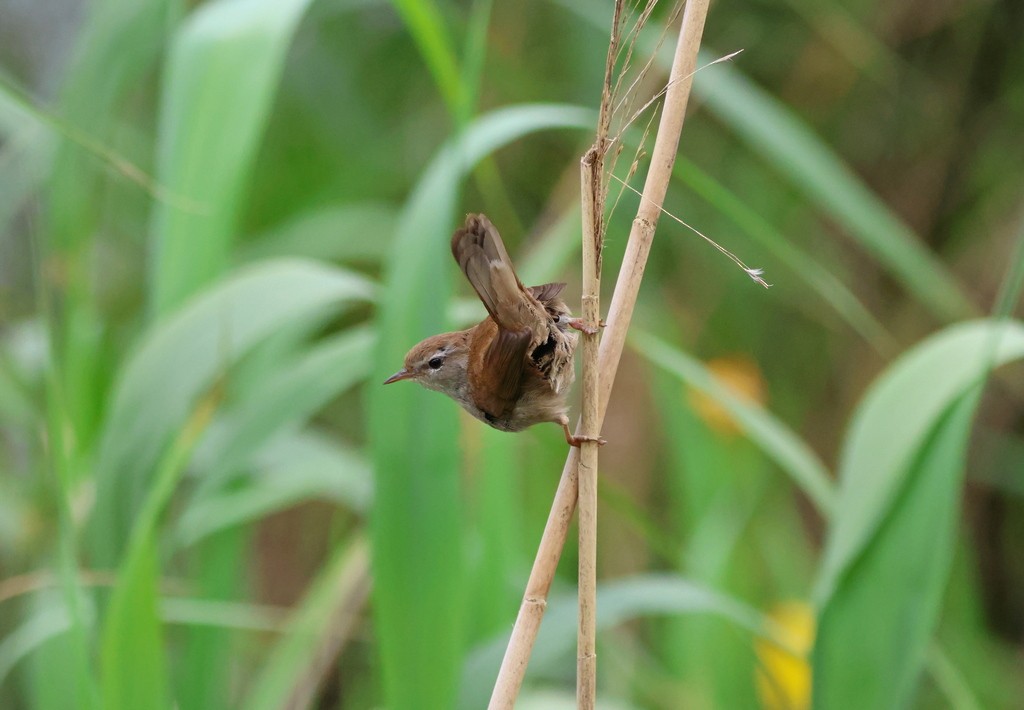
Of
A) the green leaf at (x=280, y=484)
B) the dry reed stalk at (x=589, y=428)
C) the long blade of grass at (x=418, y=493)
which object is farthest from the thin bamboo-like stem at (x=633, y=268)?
the green leaf at (x=280, y=484)

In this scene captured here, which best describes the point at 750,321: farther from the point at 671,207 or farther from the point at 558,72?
the point at 558,72

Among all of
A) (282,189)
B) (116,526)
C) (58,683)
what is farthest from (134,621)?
(282,189)

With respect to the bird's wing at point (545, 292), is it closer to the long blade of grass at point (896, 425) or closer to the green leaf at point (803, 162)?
the long blade of grass at point (896, 425)

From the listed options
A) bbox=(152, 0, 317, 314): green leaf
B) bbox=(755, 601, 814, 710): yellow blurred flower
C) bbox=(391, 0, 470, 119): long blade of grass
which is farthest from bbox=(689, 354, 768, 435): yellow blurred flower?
bbox=(152, 0, 317, 314): green leaf

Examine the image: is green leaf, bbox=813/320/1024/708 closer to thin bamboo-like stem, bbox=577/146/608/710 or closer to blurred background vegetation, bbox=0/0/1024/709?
blurred background vegetation, bbox=0/0/1024/709

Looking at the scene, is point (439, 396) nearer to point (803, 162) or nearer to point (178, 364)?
point (178, 364)

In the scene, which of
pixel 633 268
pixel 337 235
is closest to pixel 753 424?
pixel 633 268
